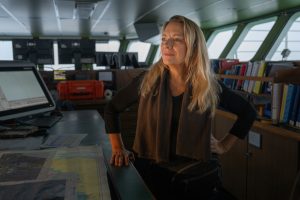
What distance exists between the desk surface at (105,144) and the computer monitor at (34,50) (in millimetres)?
2168

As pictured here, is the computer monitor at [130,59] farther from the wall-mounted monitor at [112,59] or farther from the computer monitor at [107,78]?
the computer monitor at [107,78]

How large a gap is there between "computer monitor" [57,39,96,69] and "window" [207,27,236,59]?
419 cm

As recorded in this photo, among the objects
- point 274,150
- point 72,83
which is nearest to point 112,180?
point 274,150

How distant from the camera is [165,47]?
1372mm

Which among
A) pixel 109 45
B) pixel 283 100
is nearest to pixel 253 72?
pixel 283 100

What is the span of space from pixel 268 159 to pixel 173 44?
141 centimetres

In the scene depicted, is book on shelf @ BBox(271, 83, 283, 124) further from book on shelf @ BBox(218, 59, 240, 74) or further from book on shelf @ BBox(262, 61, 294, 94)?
book on shelf @ BBox(218, 59, 240, 74)

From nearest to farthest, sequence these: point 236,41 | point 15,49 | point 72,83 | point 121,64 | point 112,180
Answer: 1. point 112,180
2. point 72,83
3. point 15,49
4. point 121,64
5. point 236,41

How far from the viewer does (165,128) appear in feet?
4.56

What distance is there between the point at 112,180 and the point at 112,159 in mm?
186

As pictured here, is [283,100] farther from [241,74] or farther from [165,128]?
[165,128]

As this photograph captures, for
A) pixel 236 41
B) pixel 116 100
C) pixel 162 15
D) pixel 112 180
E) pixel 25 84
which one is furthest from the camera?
pixel 236 41

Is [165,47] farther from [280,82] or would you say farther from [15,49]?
[15,49]

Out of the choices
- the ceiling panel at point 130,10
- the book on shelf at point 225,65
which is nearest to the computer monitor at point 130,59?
the ceiling panel at point 130,10
